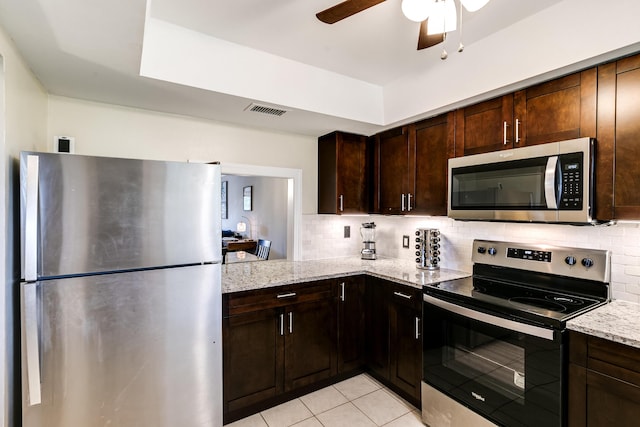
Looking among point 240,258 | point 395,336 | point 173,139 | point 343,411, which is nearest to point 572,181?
point 395,336

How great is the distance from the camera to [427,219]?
294cm

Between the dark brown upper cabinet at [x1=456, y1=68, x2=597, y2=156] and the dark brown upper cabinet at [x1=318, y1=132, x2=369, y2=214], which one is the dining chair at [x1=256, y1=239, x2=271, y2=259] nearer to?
the dark brown upper cabinet at [x1=318, y1=132, x2=369, y2=214]

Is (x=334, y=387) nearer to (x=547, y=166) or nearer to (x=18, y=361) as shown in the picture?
(x=18, y=361)

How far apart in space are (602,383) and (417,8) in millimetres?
1813

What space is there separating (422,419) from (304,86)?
8.32 feet

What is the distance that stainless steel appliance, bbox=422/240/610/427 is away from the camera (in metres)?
1.53

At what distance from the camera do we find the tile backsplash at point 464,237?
179cm

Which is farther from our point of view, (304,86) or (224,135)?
(224,135)

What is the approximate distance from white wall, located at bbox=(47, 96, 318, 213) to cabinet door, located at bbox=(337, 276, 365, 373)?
0.94 meters

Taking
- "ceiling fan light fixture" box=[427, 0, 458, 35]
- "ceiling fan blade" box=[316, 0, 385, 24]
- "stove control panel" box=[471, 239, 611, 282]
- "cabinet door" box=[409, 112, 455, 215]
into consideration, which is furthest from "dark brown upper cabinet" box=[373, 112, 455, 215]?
"ceiling fan blade" box=[316, 0, 385, 24]

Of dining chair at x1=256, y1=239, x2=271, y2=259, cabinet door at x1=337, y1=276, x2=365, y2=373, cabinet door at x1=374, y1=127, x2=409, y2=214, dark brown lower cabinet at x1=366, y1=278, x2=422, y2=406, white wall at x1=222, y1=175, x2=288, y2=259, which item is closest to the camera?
dark brown lower cabinet at x1=366, y1=278, x2=422, y2=406

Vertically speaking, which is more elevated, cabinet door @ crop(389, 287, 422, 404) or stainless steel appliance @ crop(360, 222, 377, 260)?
stainless steel appliance @ crop(360, 222, 377, 260)

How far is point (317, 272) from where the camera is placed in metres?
2.57

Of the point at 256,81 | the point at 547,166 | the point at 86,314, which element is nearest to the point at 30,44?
the point at 256,81
